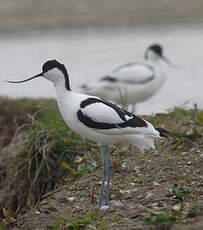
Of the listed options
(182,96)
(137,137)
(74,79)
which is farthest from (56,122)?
(74,79)

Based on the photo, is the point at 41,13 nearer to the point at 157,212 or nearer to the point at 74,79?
the point at 74,79

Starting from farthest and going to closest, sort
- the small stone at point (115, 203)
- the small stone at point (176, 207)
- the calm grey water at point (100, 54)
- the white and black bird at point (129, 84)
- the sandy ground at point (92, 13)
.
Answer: the sandy ground at point (92, 13)
the calm grey water at point (100, 54)
the white and black bird at point (129, 84)
the small stone at point (115, 203)
the small stone at point (176, 207)

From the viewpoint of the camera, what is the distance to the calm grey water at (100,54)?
9375 millimetres

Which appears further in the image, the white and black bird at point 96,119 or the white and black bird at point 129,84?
the white and black bird at point 129,84

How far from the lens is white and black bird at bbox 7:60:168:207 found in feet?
11.6

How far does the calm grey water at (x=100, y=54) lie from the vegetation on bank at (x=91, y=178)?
10.1 feet

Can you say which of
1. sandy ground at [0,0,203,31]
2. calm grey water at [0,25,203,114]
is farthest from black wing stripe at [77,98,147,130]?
sandy ground at [0,0,203,31]

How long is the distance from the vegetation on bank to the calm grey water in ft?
10.1

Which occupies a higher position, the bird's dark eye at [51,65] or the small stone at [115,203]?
the bird's dark eye at [51,65]

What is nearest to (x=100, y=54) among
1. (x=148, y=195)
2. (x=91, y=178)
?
(x=91, y=178)

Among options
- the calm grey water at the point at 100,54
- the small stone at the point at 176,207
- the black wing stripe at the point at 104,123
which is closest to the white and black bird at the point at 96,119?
the black wing stripe at the point at 104,123

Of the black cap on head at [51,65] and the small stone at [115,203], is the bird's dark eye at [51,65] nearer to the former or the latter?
the black cap on head at [51,65]

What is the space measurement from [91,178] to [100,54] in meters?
8.10

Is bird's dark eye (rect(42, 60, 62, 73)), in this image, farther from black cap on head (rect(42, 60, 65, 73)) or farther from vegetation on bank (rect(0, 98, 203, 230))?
vegetation on bank (rect(0, 98, 203, 230))
